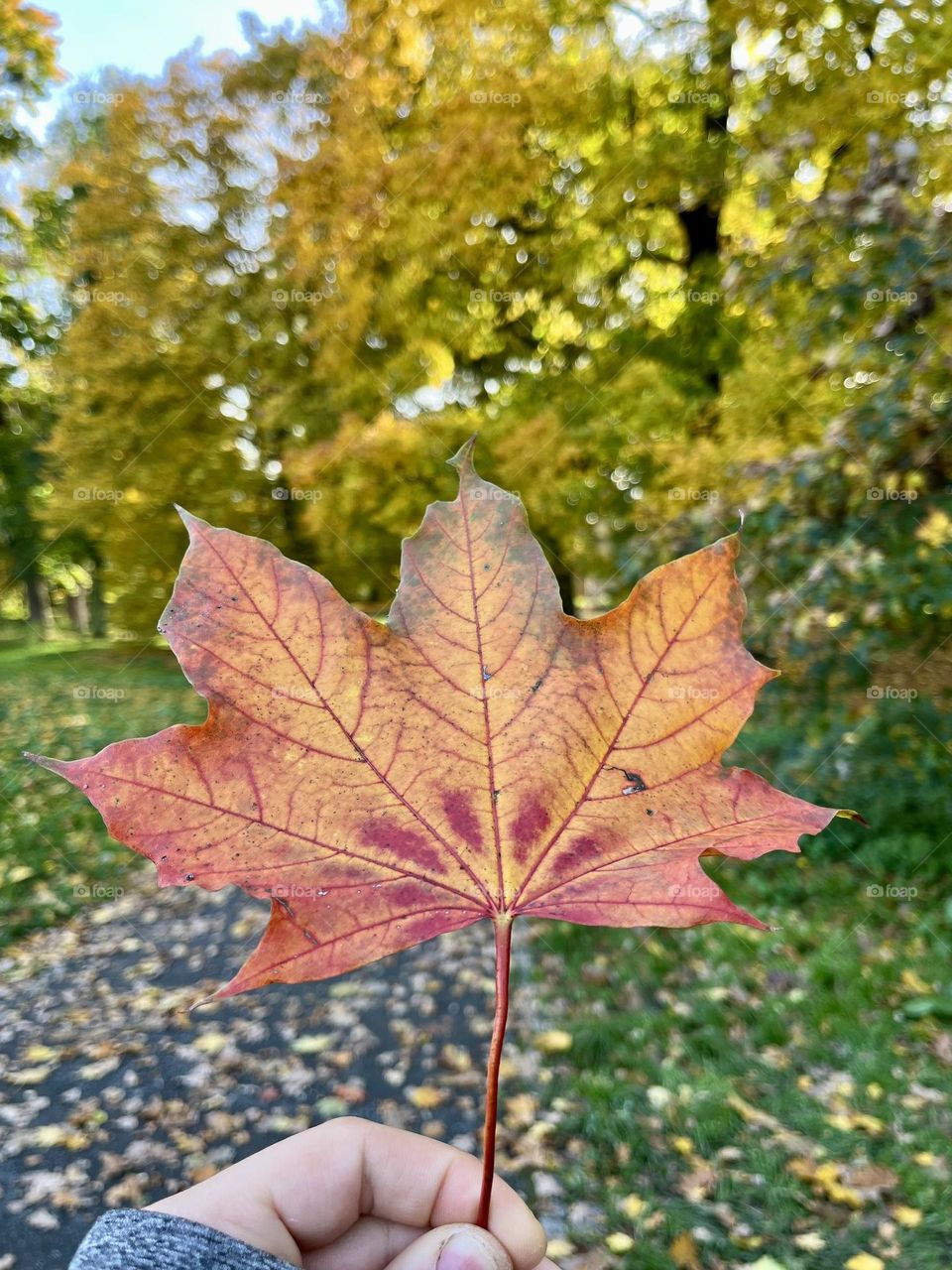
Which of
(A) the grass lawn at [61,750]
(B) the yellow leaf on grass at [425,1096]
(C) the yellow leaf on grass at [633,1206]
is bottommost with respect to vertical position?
(C) the yellow leaf on grass at [633,1206]

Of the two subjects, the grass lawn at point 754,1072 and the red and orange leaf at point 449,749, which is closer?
the red and orange leaf at point 449,749

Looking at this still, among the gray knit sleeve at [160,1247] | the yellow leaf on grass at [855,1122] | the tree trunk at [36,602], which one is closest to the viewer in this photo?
the gray knit sleeve at [160,1247]

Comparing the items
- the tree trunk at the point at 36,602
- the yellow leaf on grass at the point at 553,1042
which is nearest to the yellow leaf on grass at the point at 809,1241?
the yellow leaf on grass at the point at 553,1042

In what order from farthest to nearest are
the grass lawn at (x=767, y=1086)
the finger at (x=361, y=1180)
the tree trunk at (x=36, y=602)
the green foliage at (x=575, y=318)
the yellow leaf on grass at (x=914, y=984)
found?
the tree trunk at (x=36, y=602) → the green foliage at (x=575, y=318) → the yellow leaf on grass at (x=914, y=984) → the grass lawn at (x=767, y=1086) → the finger at (x=361, y=1180)

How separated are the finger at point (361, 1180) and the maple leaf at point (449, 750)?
531 millimetres

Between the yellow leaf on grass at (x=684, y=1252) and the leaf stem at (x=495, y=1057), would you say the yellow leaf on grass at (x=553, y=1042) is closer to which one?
the yellow leaf on grass at (x=684, y=1252)

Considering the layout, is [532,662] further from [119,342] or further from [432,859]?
[119,342]

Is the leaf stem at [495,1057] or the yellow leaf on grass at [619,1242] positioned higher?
the leaf stem at [495,1057]

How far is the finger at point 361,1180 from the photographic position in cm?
92

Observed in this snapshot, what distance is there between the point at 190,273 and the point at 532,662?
1043 cm

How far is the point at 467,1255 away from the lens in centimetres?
73

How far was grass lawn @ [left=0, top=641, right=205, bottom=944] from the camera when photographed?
4.96 metres

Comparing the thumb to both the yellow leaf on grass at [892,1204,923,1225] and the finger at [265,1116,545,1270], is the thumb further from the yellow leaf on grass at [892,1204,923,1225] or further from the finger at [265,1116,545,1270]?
the yellow leaf on grass at [892,1204,923,1225]

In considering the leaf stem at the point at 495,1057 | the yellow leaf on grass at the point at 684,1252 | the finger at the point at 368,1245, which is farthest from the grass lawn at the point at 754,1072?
the leaf stem at the point at 495,1057
